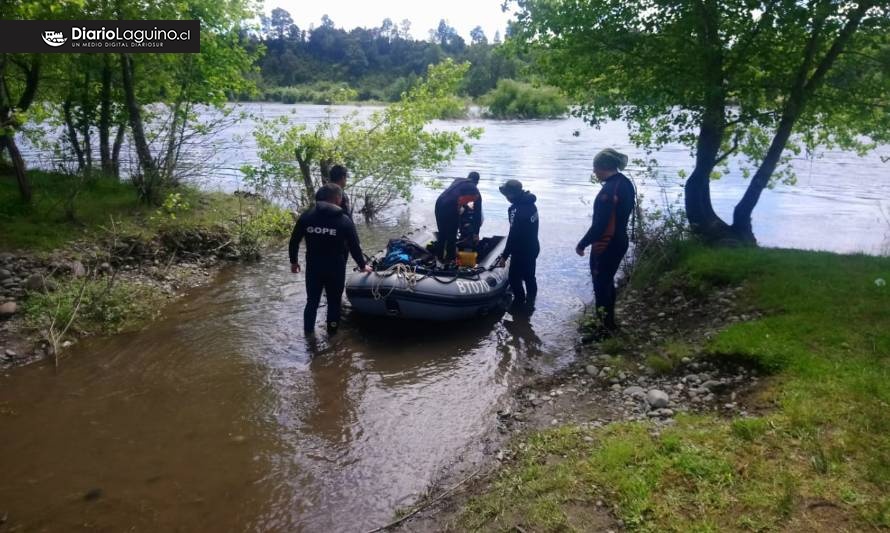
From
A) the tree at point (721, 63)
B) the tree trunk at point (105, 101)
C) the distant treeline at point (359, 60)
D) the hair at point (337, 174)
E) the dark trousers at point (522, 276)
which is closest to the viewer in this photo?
the hair at point (337, 174)

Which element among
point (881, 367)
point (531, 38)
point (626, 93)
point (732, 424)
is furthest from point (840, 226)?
point (732, 424)

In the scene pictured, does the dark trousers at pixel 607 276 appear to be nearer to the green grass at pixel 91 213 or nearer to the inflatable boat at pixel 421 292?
the inflatable boat at pixel 421 292

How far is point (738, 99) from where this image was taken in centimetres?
737

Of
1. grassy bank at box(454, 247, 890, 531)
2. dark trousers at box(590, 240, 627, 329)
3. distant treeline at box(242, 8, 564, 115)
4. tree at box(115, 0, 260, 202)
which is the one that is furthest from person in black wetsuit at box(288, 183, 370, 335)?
distant treeline at box(242, 8, 564, 115)

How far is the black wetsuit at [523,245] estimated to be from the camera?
6914 millimetres

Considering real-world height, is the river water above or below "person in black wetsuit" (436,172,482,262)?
below

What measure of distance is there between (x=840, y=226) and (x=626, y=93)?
6.56m

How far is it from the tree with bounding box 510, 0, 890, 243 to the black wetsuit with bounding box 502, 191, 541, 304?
2.07 meters

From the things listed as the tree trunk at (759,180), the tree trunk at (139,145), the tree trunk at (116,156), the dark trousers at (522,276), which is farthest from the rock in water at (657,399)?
the tree trunk at (116,156)

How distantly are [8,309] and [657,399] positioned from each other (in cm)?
629

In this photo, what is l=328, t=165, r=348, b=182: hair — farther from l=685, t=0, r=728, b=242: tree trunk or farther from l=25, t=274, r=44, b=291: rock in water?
l=685, t=0, r=728, b=242: tree trunk

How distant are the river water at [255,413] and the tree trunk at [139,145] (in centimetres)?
239

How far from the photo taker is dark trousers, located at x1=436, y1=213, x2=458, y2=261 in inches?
291

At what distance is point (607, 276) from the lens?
5723 mm
